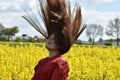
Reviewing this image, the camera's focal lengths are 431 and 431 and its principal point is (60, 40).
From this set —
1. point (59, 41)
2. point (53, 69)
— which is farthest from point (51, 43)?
point (53, 69)

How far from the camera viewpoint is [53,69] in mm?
2518

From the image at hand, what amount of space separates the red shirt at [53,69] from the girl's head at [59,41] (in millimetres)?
60

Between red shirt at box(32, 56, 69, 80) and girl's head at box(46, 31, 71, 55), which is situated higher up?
girl's head at box(46, 31, 71, 55)

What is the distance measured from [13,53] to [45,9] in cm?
694

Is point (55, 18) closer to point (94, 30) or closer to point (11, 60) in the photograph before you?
point (11, 60)

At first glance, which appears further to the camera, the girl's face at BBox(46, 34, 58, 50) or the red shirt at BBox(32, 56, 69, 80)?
the girl's face at BBox(46, 34, 58, 50)

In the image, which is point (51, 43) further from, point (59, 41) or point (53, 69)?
point (53, 69)

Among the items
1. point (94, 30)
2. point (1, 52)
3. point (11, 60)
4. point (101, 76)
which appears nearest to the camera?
point (101, 76)

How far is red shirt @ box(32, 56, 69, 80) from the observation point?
2467 mm

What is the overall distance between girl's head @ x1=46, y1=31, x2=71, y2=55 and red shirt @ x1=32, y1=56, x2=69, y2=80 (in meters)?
0.06

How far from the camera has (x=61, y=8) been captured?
253cm

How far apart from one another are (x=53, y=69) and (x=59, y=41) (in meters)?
0.18

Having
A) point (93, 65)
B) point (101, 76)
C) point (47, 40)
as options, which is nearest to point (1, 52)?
point (93, 65)

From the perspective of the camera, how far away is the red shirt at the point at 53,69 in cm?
247
